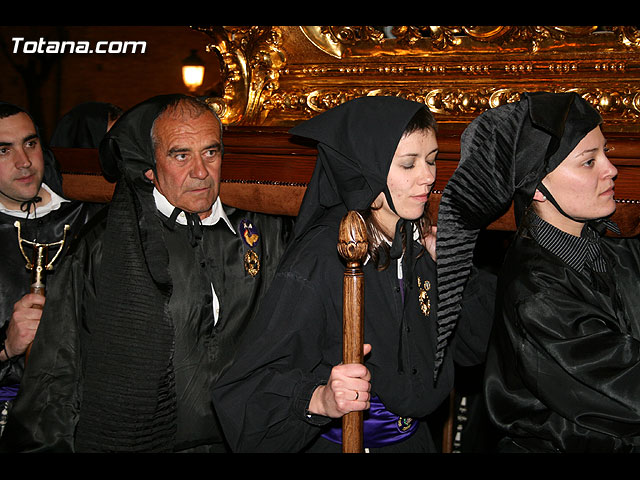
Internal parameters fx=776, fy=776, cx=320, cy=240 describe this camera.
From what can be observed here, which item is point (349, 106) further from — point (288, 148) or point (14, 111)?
point (14, 111)

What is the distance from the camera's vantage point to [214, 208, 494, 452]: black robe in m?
2.58

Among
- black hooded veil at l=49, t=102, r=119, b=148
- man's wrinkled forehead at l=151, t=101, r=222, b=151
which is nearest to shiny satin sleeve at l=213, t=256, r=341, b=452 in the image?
man's wrinkled forehead at l=151, t=101, r=222, b=151

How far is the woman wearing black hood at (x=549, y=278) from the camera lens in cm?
257

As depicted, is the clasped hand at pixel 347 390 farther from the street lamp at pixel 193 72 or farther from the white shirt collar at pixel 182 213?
the street lamp at pixel 193 72

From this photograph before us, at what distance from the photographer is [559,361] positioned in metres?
2.59

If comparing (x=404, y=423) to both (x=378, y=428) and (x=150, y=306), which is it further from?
(x=150, y=306)

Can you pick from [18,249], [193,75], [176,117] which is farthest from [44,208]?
[193,75]

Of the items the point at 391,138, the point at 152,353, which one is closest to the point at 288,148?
the point at 391,138

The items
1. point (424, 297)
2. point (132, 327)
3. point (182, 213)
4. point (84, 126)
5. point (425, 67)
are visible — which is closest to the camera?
point (424, 297)

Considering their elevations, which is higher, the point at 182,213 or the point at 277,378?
the point at 182,213

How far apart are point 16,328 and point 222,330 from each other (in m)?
0.92

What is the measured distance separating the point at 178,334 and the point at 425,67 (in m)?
1.67

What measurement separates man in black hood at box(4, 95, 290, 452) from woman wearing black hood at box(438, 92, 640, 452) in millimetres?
1115

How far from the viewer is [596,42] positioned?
134 inches
